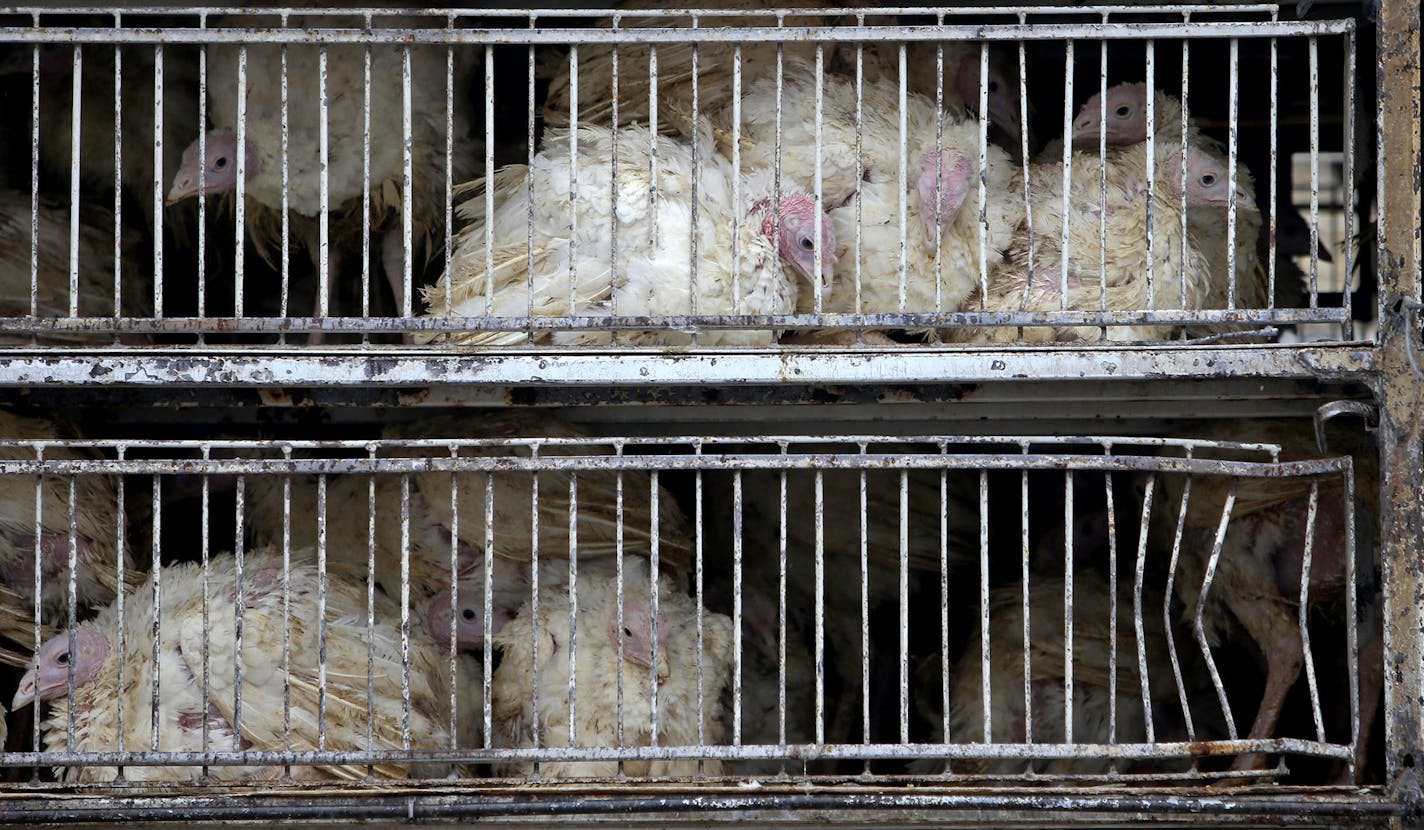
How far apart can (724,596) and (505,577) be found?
1.86 ft

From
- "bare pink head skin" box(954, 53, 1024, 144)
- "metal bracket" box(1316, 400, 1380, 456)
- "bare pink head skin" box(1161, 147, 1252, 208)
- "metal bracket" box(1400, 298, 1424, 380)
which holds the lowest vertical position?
"metal bracket" box(1316, 400, 1380, 456)

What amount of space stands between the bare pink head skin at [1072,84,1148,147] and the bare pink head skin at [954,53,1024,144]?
0.74 ft

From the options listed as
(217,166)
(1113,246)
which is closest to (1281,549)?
(1113,246)

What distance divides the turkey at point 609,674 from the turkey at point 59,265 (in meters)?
0.99

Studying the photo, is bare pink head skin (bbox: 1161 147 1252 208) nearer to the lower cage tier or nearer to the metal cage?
the metal cage

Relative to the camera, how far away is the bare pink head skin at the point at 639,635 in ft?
8.13

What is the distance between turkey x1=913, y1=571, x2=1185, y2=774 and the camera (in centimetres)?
278

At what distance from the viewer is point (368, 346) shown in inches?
85.5

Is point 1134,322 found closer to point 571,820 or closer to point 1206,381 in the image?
point 1206,381

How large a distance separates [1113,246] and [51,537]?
6.35ft

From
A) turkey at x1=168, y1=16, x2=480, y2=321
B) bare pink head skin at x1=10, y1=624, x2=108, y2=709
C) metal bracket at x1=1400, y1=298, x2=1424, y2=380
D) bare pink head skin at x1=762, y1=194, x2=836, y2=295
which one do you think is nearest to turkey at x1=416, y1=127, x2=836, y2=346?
bare pink head skin at x1=762, y1=194, x2=836, y2=295

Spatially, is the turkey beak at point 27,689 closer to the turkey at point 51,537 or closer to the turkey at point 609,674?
the turkey at point 51,537

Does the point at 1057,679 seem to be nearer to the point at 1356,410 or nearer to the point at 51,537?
the point at 1356,410

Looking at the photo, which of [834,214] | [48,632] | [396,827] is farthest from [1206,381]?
[48,632]
